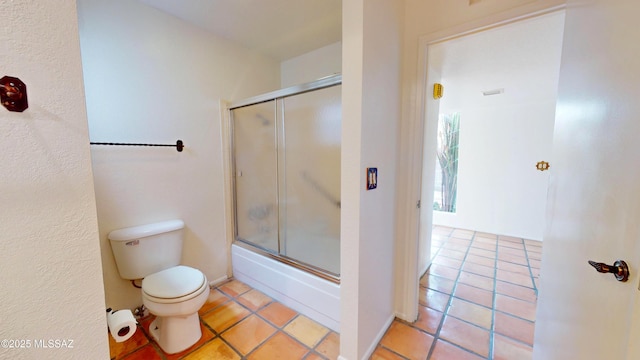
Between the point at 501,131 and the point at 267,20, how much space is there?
3.79 m

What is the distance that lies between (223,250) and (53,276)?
1827 mm

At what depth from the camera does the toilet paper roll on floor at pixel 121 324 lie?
795 millimetres

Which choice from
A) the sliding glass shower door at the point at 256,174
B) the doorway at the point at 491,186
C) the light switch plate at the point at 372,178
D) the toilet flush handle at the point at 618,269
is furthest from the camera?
the sliding glass shower door at the point at 256,174

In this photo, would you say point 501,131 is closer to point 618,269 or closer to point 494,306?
point 494,306

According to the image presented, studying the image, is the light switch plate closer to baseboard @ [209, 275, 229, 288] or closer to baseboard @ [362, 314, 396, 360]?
baseboard @ [362, 314, 396, 360]

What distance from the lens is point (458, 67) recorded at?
7.35ft

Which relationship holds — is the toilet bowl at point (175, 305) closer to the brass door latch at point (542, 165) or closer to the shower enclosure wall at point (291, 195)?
the shower enclosure wall at point (291, 195)

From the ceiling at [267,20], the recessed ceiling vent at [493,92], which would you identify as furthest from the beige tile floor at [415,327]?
the ceiling at [267,20]

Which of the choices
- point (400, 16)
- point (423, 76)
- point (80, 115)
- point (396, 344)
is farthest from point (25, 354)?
point (400, 16)

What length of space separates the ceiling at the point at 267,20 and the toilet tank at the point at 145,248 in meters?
1.67

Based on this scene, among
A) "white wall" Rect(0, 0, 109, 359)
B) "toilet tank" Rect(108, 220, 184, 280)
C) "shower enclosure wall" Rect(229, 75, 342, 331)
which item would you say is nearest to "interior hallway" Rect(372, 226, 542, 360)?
"shower enclosure wall" Rect(229, 75, 342, 331)

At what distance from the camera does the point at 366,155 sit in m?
1.22

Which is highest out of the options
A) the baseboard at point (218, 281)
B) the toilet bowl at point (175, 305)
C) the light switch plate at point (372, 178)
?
the light switch plate at point (372, 178)

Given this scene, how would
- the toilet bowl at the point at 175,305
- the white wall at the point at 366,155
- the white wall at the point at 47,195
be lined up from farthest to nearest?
1. the toilet bowl at the point at 175,305
2. the white wall at the point at 366,155
3. the white wall at the point at 47,195
